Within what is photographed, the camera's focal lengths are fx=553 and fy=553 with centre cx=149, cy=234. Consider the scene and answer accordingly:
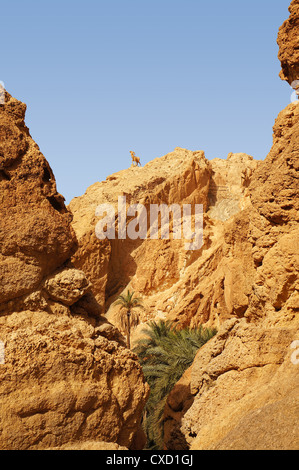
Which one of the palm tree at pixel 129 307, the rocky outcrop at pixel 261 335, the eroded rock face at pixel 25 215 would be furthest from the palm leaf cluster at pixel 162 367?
the eroded rock face at pixel 25 215

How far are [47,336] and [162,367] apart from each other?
445 inches

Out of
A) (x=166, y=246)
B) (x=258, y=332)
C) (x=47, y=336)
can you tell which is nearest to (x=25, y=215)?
(x=47, y=336)

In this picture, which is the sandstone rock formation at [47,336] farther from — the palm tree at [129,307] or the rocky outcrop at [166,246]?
the palm tree at [129,307]

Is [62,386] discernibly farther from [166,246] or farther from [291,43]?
[166,246]

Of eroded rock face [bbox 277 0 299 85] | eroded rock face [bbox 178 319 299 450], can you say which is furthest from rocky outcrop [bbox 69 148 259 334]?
eroded rock face [bbox 178 319 299 450]

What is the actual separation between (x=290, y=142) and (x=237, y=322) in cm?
274

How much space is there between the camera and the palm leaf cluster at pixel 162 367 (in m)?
14.2

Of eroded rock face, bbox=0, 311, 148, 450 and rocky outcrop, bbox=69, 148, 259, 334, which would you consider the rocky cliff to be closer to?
eroded rock face, bbox=0, 311, 148, 450

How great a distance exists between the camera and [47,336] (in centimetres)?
584

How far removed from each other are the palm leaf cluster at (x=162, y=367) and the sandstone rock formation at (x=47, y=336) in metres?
7.46

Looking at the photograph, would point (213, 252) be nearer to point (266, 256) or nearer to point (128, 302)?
point (128, 302)

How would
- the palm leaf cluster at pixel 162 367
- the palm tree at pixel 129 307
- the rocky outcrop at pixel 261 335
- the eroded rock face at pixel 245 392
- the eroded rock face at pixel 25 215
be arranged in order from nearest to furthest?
the eroded rock face at pixel 245 392 → the rocky outcrop at pixel 261 335 → the eroded rock face at pixel 25 215 → the palm leaf cluster at pixel 162 367 → the palm tree at pixel 129 307
